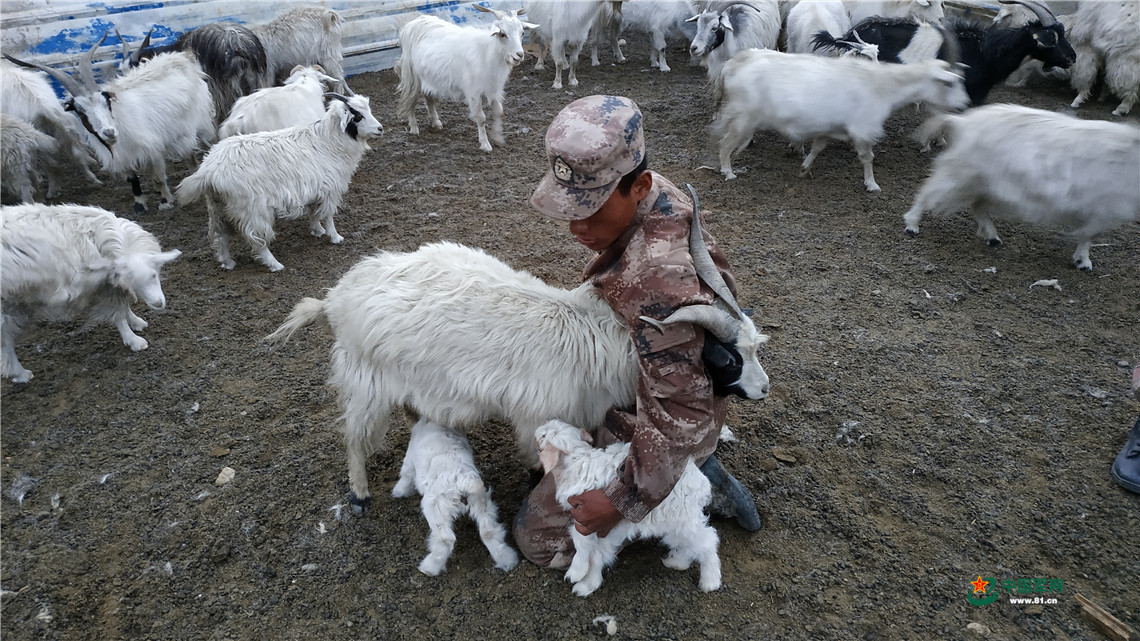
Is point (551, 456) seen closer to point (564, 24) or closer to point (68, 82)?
point (68, 82)

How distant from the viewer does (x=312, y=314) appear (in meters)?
3.09

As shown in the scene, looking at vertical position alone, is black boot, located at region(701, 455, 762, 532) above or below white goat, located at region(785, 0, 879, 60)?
below

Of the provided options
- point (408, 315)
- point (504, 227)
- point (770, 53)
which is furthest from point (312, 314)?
point (770, 53)

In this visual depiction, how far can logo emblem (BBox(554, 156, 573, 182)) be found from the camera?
6.98 ft

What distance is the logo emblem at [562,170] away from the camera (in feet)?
6.98

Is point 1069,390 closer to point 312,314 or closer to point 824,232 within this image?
point 824,232

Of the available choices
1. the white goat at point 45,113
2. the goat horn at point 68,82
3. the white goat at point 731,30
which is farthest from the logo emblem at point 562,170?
the white goat at point 45,113

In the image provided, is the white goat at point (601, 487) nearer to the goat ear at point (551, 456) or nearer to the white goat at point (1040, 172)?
the goat ear at point (551, 456)

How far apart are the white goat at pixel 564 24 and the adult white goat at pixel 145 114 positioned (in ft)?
15.1

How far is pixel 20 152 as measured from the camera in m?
5.88

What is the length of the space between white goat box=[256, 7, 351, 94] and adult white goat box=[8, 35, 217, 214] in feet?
5.22

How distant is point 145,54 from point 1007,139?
9722 millimetres

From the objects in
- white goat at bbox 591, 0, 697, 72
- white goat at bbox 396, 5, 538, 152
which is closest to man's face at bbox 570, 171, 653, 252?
white goat at bbox 396, 5, 538, 152

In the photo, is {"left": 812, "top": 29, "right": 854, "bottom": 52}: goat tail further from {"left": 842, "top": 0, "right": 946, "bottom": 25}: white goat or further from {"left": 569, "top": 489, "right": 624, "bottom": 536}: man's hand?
{"left": 569, "top": 489, "right": 624, "bottom": 536}: man's hand
